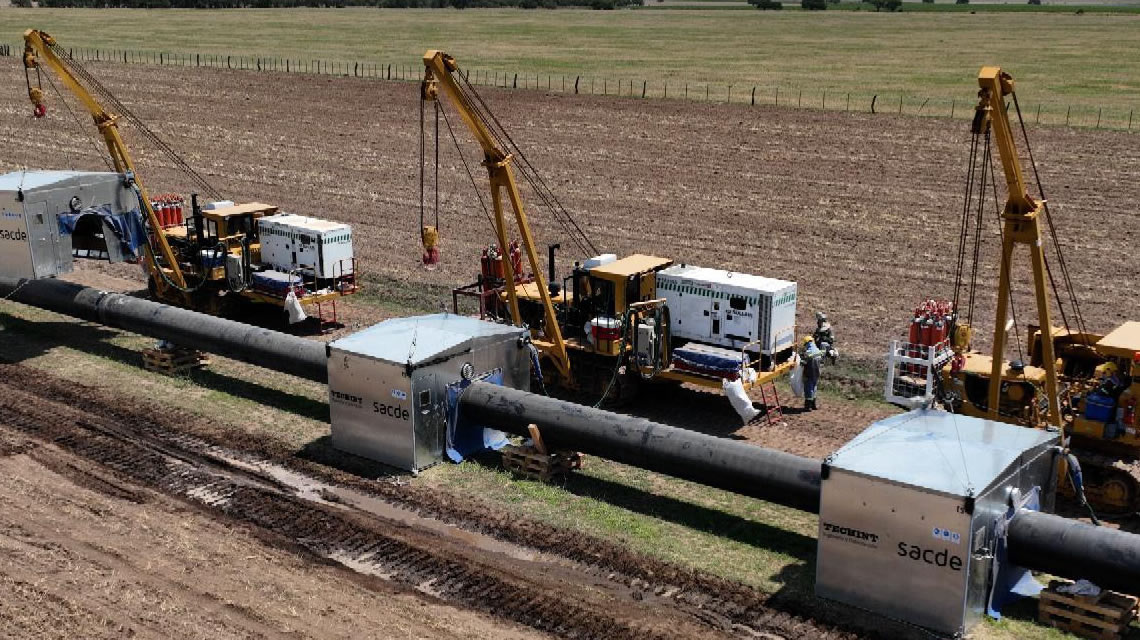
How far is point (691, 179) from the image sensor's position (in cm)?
5169

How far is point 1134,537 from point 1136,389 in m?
4.66

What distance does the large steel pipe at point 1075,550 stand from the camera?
17578 millimetres

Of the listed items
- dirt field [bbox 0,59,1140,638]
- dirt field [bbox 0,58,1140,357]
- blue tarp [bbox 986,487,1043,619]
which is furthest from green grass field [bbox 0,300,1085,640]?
dirt field [bbox 0,58,1140,357]

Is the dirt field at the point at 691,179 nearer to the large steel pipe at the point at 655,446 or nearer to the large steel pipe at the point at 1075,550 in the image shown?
the large steel pipe at the point at 655,446

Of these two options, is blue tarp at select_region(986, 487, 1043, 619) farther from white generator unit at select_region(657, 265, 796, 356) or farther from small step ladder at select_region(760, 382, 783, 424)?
white generator unit at select_region(657, 265, 796, 356)

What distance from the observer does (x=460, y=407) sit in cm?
2469

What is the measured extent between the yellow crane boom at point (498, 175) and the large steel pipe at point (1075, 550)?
11987 mm

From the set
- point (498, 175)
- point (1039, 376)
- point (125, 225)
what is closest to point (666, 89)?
point (125, 225)

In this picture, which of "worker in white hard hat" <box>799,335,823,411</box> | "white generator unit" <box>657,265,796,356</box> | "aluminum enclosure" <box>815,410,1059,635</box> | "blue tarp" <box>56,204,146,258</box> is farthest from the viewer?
"blue tarp" <box>56,204,146,258</box>

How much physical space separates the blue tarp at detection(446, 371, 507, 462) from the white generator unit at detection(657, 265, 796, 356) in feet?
14.7

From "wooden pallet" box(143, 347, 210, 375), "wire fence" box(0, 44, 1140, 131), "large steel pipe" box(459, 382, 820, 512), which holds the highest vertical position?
"wire fence" box(0, 44, 1140, 131)

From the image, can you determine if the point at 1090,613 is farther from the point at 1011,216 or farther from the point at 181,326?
the point at 181,326

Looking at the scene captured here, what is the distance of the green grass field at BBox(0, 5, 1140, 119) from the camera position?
79.9 meters

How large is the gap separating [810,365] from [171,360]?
14.9 metres
